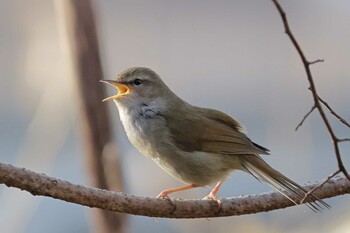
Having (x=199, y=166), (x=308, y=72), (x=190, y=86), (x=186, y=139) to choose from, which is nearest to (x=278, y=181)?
(x=199, y=166)

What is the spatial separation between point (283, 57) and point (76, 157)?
12.7 ft

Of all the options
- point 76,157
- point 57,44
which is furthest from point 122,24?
point 76,157

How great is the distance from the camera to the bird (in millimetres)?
4672

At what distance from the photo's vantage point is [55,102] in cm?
827

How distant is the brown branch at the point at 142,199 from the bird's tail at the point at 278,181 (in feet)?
0.16

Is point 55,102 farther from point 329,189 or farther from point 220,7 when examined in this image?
point 220,7

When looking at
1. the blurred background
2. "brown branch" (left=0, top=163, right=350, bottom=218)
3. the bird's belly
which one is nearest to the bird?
the bird's belly

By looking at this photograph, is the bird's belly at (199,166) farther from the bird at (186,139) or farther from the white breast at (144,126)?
the white breast at (144,126)

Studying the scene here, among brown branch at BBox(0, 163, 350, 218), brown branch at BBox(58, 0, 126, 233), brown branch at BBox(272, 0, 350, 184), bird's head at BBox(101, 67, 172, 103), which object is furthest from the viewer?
brown branch at BBox(58, 0, 126, 233)

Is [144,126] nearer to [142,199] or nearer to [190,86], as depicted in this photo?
[142,199]

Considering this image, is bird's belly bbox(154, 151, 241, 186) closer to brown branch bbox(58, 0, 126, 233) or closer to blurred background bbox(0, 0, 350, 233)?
brown branch bbox(58, 0, 126, 233)

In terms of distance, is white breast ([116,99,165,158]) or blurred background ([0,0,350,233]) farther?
blurred background ([0,0,350,233])

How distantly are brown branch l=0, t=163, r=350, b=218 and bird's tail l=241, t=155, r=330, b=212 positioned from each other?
49mm

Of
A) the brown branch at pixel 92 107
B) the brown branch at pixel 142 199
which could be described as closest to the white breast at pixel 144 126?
the brown branch at pixel 142 199
